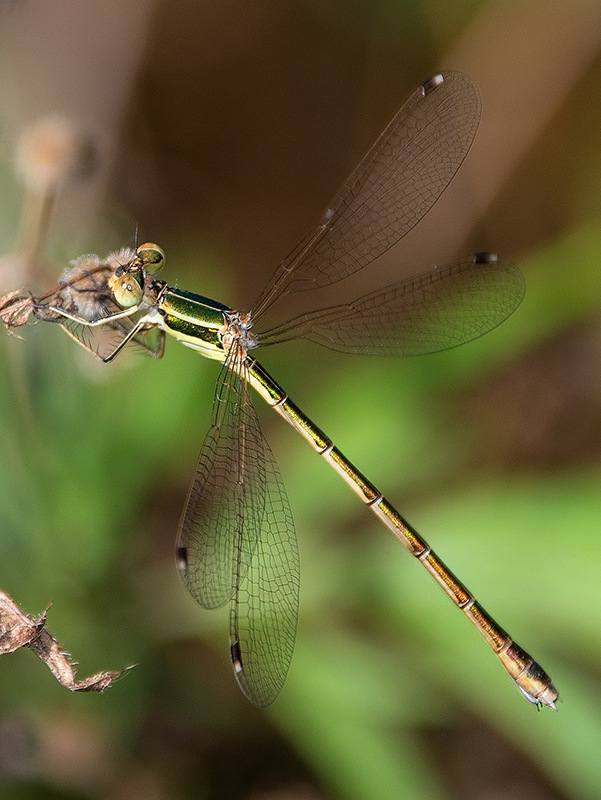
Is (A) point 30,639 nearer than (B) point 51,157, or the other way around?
(A) point 30,639

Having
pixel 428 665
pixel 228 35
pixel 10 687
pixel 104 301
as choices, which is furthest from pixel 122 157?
pixel 428 665

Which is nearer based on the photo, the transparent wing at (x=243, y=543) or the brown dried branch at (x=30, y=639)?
the brown dried branch at (x=30, y=639)

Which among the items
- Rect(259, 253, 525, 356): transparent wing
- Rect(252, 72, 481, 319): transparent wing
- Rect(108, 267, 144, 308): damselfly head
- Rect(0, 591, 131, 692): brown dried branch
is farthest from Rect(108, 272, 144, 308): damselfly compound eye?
Rect(0, 591, 131, 692): brown dried branch

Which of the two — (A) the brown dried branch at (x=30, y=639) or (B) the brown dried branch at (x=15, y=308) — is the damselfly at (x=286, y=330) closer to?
(B) the brown dried branch at (x=15, y=308)

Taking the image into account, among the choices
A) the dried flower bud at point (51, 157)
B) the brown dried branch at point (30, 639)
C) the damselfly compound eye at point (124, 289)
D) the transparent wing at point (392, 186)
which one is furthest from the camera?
the transparent wing at point (392, 186)

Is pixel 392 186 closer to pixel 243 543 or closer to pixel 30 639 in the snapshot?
pixel 243 543

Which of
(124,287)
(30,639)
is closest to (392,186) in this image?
(124,287)

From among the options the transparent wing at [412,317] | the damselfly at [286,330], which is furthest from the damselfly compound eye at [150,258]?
the transparent wing at [412,317]
